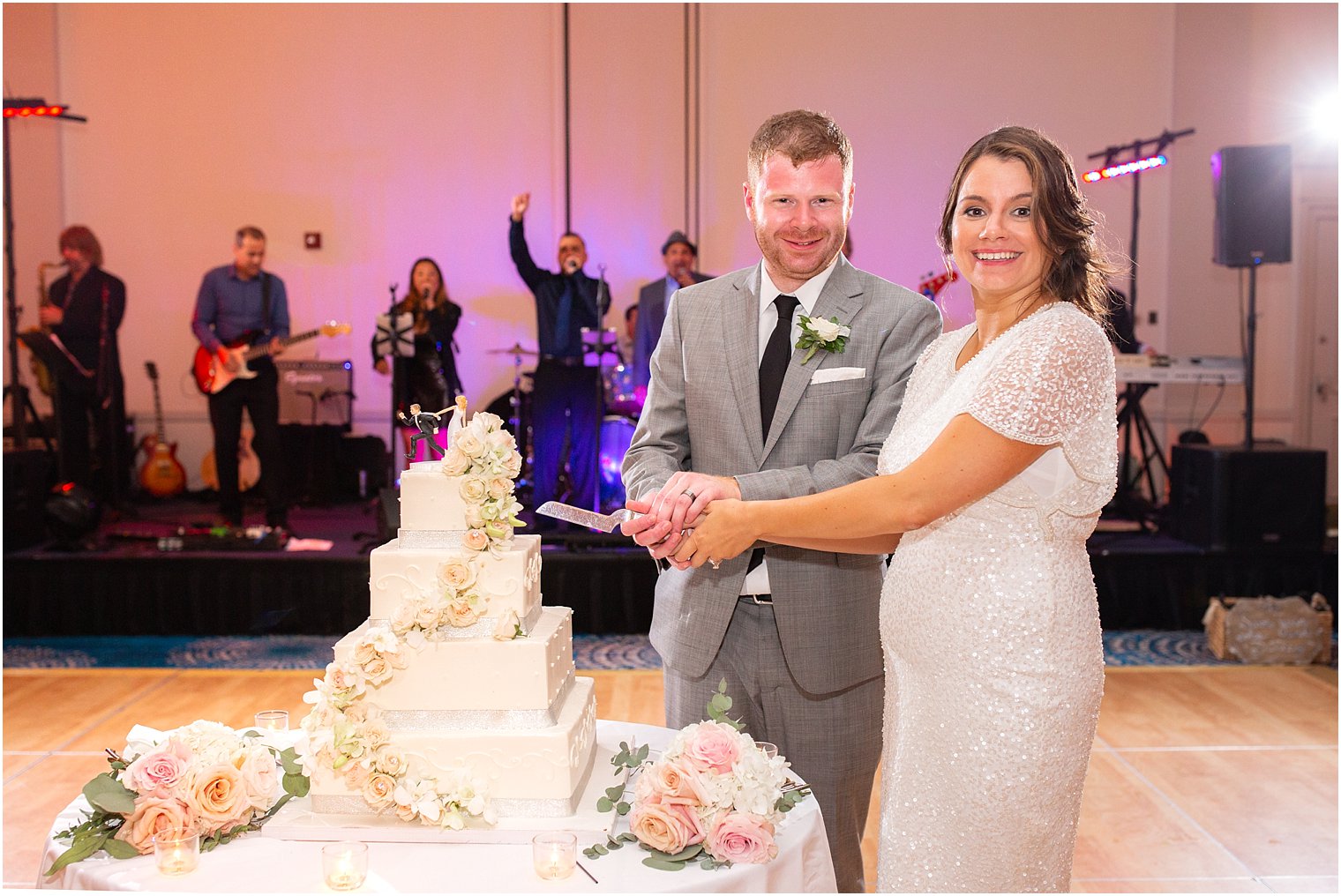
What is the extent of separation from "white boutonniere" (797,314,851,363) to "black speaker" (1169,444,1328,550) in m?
5.11

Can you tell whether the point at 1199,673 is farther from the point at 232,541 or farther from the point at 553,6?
the point at 553,6

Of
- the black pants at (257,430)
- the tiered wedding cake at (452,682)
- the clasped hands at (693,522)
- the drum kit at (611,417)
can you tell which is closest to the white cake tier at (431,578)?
the tiered wedding cake at (452,682)

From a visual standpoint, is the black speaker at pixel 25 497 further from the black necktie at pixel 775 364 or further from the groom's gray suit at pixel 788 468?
the black necktie at pixel 775 364

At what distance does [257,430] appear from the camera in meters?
7.64

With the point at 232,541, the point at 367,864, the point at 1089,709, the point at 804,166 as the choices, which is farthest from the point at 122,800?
the point at 232,541

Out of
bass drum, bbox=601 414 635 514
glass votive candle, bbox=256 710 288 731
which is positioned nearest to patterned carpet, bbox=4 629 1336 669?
bass drum, bbox=601 414 635 514

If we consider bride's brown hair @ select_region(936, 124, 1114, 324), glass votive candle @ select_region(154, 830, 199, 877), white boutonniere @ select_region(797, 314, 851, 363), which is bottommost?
glass votive candle @ select_region(154, 830, 199, 877)

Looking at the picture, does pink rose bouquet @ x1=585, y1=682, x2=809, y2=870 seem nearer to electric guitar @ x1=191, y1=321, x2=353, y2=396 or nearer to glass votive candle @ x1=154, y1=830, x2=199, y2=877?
glass votive candle @ x1=154, y1=830, x2=199, y2=877

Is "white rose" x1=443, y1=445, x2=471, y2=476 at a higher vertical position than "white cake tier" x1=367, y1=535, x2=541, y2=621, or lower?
higher

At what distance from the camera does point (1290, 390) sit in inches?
376

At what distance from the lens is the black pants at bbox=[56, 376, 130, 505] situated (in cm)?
810

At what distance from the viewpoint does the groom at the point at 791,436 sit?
2.30 metres

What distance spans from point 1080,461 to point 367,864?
1.21 meters

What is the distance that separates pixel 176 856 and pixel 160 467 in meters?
8.78
